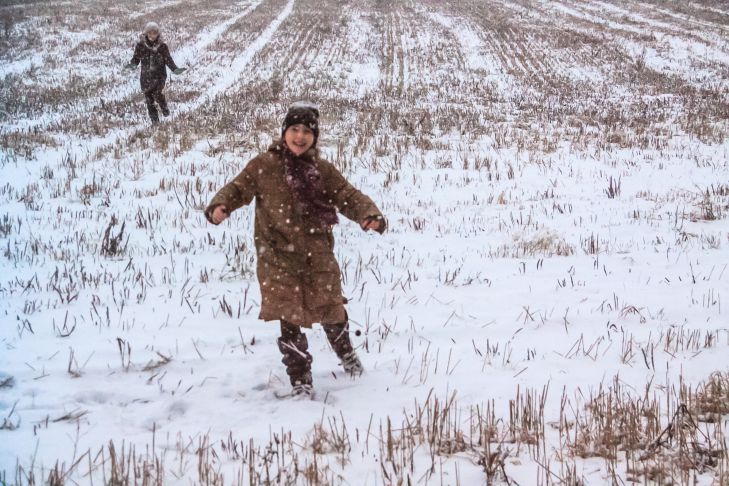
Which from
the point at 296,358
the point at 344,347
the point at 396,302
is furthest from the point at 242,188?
the point at 396,302

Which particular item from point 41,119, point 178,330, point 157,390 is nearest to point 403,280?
point 178,330

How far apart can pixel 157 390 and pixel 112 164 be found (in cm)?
641

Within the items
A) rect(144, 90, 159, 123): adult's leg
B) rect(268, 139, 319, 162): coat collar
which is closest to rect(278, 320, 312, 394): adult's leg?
rect(268, 139, 319, 162): coat collar

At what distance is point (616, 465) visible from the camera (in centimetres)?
237

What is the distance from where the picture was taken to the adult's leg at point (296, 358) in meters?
3.12

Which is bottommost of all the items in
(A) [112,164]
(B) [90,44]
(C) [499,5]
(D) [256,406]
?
(D) [256,406]

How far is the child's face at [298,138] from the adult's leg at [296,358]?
0.98 m

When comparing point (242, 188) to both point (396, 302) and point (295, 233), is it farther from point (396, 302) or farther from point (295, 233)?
point (396, 302)

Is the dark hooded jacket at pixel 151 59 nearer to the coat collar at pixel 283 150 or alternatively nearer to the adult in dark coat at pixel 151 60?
the adult in dark coat at pixel 151 60

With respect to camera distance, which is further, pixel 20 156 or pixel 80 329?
pixel 20 156

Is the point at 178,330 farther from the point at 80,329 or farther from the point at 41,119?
the point at 41,119

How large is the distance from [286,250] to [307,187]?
37 centimetres

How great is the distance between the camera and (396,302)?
4.49 m

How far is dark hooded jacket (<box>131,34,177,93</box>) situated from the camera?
1102cm
